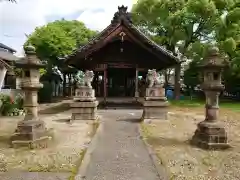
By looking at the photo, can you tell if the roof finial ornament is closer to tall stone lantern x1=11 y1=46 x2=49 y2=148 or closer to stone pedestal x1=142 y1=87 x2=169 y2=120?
stone pedestal x1=142 y1=87 x2=169 y2=120

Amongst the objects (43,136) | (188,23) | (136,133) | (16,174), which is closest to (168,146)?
(136,133)

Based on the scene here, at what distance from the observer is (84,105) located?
14.5m

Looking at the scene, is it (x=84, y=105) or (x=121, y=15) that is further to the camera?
(x=121, y=15)

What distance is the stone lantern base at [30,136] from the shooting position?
9.20m

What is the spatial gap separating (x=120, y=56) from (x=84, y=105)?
7.27 meters

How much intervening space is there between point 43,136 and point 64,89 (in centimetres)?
3486

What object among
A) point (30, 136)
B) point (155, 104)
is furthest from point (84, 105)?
point (30, 136)

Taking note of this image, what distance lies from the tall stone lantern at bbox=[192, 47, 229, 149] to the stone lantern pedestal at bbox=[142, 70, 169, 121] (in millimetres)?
4960

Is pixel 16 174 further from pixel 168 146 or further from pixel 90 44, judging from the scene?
pixel 90 44

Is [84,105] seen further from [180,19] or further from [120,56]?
[180,19]

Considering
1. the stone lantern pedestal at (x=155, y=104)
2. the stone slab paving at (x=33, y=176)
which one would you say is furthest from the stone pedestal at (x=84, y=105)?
the stone slab paving at (x=33, y=176)

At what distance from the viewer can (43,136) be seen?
31.8 ft

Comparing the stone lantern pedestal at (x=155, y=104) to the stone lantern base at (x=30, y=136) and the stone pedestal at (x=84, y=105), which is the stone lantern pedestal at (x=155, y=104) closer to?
the stone pedestal at (x=84, y=105)

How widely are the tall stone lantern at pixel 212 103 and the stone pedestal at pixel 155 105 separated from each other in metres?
4.96
